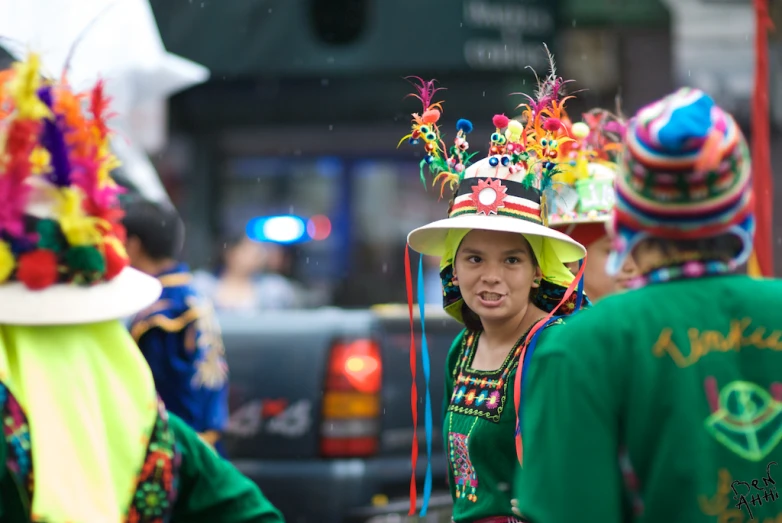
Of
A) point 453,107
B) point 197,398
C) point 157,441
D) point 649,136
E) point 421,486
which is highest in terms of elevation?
point 453,107

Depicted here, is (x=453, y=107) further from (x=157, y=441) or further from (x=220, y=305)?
(x=157, y=441)

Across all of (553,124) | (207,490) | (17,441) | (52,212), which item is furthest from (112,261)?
(553,124)

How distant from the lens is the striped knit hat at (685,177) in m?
2.24

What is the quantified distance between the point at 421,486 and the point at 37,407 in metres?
3.81

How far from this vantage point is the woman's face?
3.51 m

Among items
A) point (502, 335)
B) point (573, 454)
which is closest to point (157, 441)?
point (573, 454)

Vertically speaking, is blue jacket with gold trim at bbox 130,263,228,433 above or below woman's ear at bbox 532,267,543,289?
below

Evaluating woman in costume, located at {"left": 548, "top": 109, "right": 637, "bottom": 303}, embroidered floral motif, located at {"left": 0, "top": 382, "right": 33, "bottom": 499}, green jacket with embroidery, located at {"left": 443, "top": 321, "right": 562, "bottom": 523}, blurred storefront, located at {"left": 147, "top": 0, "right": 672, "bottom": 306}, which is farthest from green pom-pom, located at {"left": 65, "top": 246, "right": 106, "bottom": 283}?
blurred storefront, located at {"left": 147, "top": 0, "right": 672, "bottom": 306}

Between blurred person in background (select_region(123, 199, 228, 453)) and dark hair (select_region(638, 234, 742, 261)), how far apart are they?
3553 millimetres

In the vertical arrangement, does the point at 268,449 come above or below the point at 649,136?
below

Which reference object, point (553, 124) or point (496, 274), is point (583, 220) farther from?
point (496, 274)

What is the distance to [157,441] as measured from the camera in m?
2.66

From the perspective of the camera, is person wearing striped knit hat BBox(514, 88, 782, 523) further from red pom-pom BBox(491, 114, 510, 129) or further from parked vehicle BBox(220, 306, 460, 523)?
parked vehicle BBox(220, 306, 460, 523)

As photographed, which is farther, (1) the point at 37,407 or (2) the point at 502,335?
(2) the point at 502,335
